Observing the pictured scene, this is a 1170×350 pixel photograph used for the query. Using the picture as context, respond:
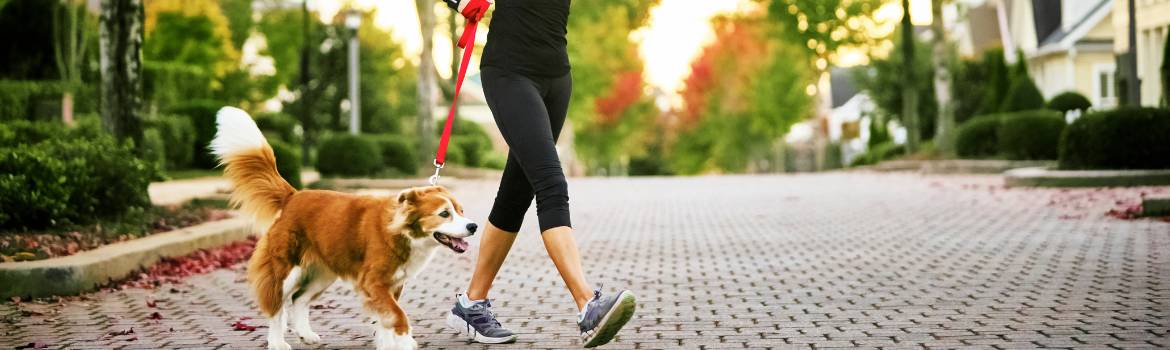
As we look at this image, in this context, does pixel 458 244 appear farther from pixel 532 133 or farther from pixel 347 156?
pixel 347 156

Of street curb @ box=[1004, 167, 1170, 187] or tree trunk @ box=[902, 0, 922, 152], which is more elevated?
tree trunk @ box=[902, 0, 922, 152]

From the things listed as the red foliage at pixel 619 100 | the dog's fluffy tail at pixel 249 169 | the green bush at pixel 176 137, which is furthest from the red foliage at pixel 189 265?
the red foliage at pixel 619 100

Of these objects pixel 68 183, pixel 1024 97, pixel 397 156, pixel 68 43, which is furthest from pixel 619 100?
pixel 68 183

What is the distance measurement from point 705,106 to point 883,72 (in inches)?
892

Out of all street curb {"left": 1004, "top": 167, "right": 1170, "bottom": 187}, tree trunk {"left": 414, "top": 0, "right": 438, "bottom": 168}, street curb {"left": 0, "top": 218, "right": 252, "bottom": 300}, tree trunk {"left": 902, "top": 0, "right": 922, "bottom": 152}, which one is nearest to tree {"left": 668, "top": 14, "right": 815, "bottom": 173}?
tree trunk {"left": 902, "top": 0, "right": 922, "bottom": 152}

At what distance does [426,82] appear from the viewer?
1190 inches

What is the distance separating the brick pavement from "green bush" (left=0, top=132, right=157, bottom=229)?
1.58 m

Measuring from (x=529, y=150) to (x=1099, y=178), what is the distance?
55.0ft

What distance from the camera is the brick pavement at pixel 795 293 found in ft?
21.6

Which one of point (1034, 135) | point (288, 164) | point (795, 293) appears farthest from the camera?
point (1034, 135)

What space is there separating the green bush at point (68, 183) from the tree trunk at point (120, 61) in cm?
199

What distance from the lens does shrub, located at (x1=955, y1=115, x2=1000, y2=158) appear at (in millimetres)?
31953

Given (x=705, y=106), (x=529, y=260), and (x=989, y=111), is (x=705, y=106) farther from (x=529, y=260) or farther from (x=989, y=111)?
(x=529, y=260)

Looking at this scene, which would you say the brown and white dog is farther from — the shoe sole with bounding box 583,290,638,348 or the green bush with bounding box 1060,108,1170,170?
the green bush with bounding box 1060,108,1170,170
